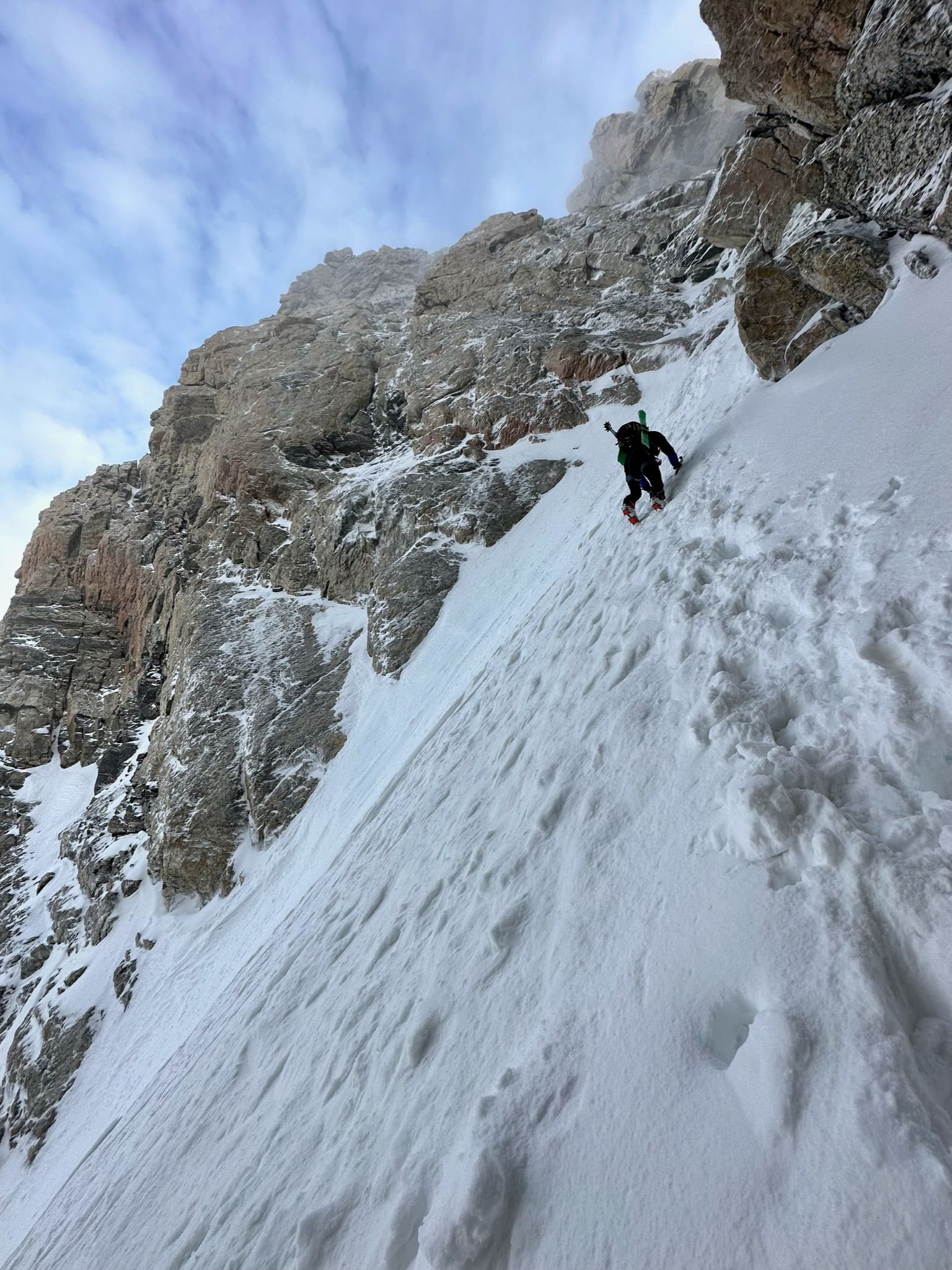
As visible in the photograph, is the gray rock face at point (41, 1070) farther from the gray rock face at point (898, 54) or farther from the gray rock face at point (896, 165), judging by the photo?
the gray rock face at point (898, 54)

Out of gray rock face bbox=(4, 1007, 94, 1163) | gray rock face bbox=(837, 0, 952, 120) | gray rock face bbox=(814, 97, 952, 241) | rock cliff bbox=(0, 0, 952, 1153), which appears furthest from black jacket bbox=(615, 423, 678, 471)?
gray rock face bbox=(4, 1007, 94, 1163)

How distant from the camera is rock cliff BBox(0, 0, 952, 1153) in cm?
813

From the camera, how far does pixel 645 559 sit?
7.12 meters

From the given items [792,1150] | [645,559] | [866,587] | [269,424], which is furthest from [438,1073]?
[269,424]

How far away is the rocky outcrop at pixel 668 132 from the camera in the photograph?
65.4m

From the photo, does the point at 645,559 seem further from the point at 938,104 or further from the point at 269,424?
the point at 269,424

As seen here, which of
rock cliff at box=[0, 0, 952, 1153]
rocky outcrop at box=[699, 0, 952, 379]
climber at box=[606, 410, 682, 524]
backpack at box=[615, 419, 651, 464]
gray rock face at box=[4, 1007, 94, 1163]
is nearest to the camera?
rocky outcrop at box=[699, 0, 952, 379]

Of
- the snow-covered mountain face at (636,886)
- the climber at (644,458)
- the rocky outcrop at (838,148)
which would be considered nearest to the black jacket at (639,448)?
the climber at (644,458)

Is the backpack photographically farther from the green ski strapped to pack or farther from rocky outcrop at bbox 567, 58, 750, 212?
rocky outcrop at bbox 567, 58, 750, 212

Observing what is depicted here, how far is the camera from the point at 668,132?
7019 centimetres

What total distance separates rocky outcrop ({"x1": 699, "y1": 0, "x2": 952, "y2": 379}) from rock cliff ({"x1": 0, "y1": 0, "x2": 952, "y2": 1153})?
0.04 m

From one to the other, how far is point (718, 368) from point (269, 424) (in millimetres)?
27309

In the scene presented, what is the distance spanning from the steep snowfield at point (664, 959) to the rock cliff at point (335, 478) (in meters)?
2.57

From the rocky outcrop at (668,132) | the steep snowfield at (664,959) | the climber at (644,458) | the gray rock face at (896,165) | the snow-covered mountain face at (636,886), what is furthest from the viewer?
the rocky outcrop at (668,132)
